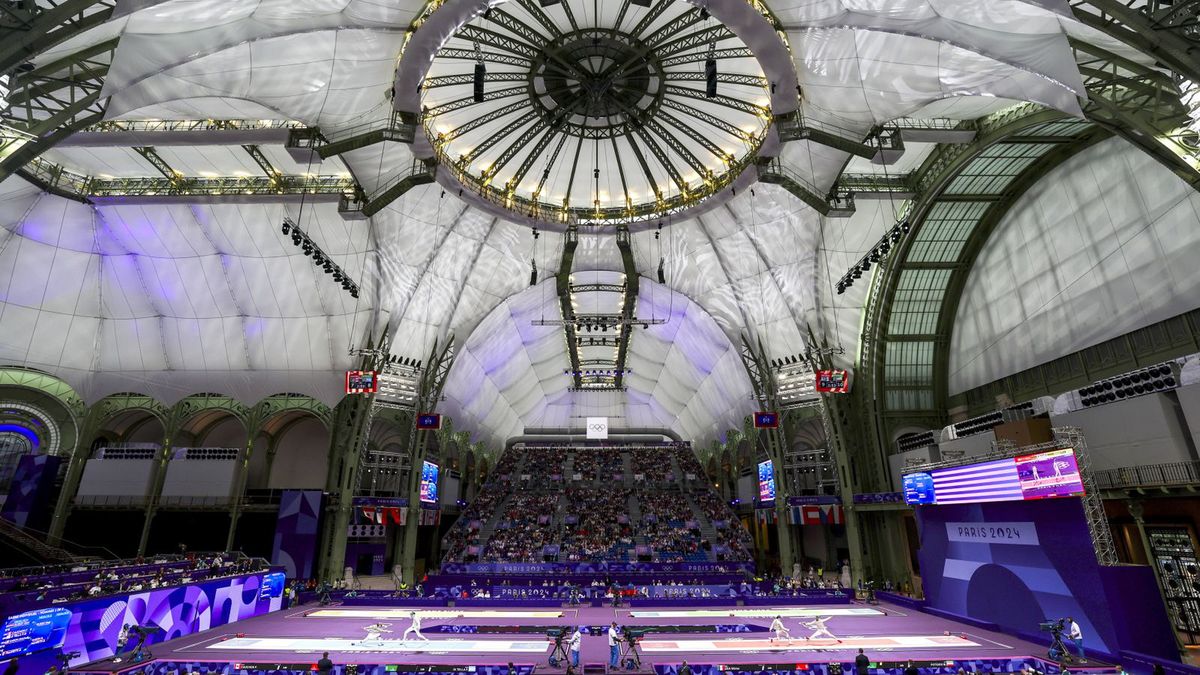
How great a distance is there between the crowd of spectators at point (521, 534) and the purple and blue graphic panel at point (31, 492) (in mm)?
26247

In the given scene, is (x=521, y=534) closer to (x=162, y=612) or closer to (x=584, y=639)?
(x=584, y=639)

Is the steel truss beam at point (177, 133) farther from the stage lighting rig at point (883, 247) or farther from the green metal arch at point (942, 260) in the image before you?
the green metal arch at point (942, 260)

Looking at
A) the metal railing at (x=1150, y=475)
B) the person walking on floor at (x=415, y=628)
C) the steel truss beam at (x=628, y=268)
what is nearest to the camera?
the metal railing at (x=1150, y=475)

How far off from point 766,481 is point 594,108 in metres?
26.8

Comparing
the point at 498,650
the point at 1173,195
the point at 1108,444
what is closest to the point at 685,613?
the point at 498,650

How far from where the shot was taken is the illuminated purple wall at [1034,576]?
1570cm

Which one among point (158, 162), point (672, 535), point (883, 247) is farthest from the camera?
point (672, 535)

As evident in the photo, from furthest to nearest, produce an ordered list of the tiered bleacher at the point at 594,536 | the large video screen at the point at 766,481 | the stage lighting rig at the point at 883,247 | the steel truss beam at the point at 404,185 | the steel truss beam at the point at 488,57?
1. the tiered bleacher at the point at 594,536
2. the large video screen at the point at 766,481
3. the steel truss beam at the point at 404,185
4. the stage lighting rig at the point at 883,247
5. the steel truss beam at the point at 488,57

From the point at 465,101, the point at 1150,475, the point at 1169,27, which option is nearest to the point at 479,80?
the point at 465,101

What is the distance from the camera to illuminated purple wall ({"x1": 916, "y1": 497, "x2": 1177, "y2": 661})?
15.7 meters

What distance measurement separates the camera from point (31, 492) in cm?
3347

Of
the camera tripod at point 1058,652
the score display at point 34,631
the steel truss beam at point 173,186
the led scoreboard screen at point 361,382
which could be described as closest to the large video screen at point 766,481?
the camera tripod at point 1058,652

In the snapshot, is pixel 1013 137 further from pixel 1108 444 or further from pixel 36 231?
pixel 36 231

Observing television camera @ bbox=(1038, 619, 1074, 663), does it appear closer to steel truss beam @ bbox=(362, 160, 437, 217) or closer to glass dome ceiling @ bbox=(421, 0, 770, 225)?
glass dome ceiling @ bbox=(421, 0, 770, 225)
